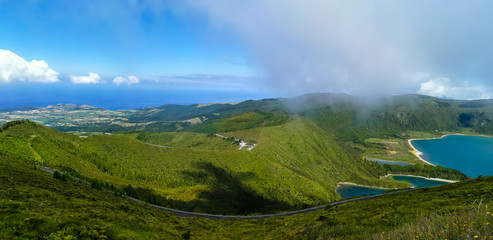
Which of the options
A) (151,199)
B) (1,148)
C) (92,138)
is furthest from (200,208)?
(92,138)

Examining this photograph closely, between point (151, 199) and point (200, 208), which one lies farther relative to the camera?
point (200, 208)

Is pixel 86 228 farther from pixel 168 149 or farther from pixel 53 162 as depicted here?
pixel 168 149

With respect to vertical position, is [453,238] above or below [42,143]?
above

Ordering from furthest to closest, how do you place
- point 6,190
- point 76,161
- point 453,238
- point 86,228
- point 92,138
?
point 92,138, point 76,161, point 6,190, point 86,228, point 453,238

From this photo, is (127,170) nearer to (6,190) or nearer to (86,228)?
(6,190)

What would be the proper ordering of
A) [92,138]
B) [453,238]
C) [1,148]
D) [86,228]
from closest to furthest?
[453,238] < [86,228] < [1,148] < [92,138]

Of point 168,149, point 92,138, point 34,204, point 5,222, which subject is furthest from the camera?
point 168,149

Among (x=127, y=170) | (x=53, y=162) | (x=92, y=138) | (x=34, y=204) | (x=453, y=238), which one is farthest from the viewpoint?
(x=92, y=138)

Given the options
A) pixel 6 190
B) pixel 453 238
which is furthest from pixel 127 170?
pixel 453 238

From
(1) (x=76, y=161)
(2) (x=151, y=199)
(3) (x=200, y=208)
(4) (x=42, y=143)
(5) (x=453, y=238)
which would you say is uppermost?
(5) (x=453, y=238)
